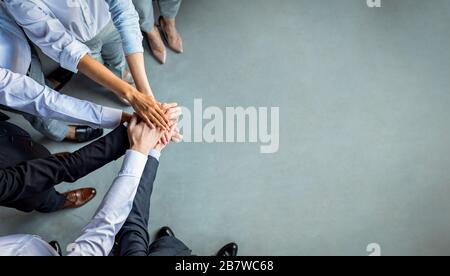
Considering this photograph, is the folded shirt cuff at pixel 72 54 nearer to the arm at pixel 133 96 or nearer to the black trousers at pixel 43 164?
the arm at pixel 133 96

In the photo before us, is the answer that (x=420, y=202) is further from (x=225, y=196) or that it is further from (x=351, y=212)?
(x=225, y=196)

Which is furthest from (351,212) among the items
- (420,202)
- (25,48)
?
(25,48)

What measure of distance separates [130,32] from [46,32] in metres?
0.27

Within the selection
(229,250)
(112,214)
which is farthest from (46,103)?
(229,250)

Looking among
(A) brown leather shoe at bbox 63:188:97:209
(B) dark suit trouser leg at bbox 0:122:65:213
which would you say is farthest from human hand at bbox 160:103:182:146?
(A) brown leather shoe at bbox 63:188:97:209

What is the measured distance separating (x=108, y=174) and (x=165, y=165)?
0.26 metres

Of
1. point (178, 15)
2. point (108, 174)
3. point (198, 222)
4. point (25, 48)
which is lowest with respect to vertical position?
point (198, 222)

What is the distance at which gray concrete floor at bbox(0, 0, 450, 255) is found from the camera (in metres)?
1.92

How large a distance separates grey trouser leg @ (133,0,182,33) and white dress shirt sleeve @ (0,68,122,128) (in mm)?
596

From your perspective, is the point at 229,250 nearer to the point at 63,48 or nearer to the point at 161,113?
the point at 161,113

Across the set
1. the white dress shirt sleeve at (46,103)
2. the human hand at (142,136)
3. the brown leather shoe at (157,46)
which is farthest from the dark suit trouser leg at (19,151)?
the brown leather shoe at (157,46)

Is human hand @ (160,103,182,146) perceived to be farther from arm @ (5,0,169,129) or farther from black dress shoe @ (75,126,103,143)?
black dress shoe @ (75,126,103,143)

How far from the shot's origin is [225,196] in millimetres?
1942

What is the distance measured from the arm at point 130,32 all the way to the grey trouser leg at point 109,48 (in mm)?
163
